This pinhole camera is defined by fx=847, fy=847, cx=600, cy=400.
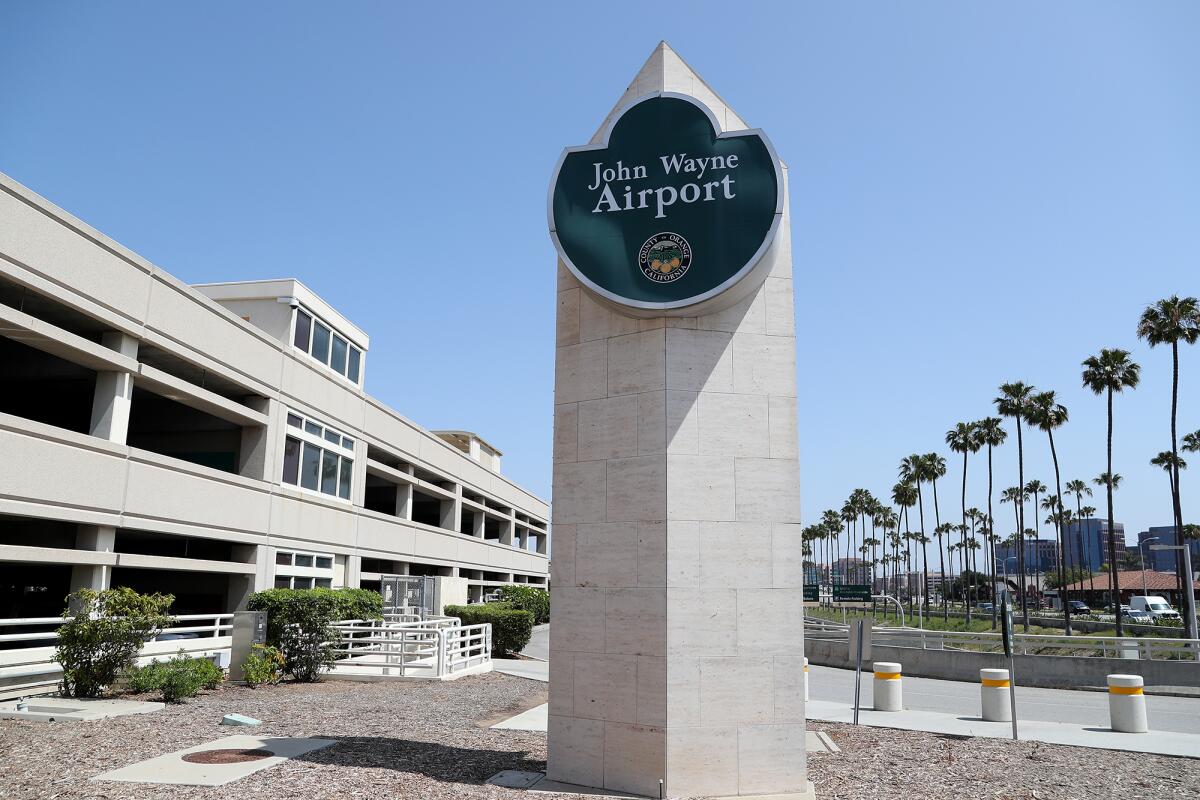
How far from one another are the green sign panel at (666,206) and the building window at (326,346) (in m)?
21.8

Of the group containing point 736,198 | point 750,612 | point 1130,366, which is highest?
point 1130,366

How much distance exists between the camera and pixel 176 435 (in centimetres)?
2859

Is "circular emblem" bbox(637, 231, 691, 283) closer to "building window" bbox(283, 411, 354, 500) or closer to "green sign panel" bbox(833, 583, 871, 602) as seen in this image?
"building window" bbox(283, 411, 354, 500)

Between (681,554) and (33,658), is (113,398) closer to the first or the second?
(33,658)

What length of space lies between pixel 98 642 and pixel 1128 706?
18.9 m

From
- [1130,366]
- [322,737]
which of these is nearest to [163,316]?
[322,737]

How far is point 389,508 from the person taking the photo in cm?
5088

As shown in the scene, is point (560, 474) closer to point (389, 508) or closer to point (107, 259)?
point (107, 259)

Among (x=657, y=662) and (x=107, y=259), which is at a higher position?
(x=107, y=259)

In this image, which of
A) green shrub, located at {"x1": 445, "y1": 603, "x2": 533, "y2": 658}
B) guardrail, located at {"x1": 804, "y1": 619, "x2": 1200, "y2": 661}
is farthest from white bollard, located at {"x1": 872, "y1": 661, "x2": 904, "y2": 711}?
green shrub, located at {"x1": 445, "y1": 603, "x2": 533, "y2": 658}

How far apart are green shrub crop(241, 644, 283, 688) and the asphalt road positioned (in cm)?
1317

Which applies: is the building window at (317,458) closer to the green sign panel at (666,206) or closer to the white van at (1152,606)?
the green sign panel at (666,206)

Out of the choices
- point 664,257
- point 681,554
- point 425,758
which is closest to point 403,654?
point 425,758

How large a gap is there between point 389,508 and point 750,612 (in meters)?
43.7
